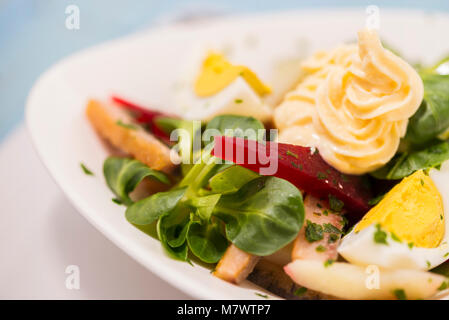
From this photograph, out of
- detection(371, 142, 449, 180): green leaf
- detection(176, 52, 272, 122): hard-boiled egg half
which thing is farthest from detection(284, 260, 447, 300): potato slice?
detection(176, 52, 272, 122): hard-boiled egg half

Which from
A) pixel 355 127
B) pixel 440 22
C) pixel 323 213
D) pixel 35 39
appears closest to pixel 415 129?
pixel 355 127

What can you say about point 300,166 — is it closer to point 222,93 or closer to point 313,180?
point 313,180

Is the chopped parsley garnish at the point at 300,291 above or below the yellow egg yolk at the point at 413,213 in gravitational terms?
below

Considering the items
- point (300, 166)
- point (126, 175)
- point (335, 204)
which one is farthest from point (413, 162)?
point (126, 175)

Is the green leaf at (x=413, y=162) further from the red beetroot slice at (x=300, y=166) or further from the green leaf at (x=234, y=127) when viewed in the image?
the green leaf at (x=234, y=127)

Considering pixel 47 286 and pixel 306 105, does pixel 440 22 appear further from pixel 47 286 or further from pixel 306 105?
pixel 47 286

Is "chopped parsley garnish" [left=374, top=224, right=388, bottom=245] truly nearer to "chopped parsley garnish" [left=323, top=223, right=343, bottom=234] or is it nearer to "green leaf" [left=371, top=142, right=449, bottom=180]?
"chopped parsley garnish" [left=323, top=223, right=343, bottom=234]

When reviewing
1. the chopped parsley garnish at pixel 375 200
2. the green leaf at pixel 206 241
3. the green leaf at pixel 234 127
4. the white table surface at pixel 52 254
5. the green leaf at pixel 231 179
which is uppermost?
the green leaf at pixel 234 127

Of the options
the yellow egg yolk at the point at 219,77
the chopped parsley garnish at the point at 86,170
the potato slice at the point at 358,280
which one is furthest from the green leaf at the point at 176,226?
the yellow egg yolk at the point at 219,77
